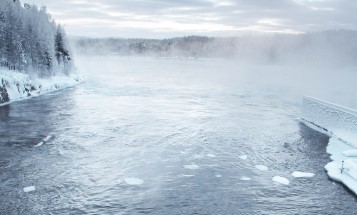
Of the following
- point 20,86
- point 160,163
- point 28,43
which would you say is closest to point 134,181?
point 160,163

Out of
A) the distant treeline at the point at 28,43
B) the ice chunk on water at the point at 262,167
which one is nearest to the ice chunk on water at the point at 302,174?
the ice chunk on water at the point at 262,167

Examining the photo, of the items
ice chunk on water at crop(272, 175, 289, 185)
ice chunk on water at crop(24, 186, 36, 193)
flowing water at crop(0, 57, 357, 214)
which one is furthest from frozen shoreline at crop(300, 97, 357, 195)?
ice chunk on water at crop(24, 186, 36, 193)

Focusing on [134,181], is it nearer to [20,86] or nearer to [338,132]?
[338,132]

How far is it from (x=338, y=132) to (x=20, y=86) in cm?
3234

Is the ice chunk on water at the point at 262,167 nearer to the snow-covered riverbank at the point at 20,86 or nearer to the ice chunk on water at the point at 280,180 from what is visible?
the ice chunk on water at the point at 280,180

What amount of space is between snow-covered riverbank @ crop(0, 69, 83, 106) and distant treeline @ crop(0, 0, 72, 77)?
8.20 feet

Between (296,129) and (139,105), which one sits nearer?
(296,129)

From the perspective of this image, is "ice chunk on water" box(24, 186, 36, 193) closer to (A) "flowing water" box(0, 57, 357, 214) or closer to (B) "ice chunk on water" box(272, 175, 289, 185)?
(A) "flowing water" box(0, 57, 357, 214)

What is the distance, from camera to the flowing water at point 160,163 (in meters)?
12.3

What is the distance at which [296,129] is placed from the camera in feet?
83.2

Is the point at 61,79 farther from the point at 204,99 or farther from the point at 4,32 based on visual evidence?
the point at 204,99

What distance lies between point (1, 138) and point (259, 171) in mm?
14899

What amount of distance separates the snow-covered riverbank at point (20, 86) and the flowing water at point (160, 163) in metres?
4.48

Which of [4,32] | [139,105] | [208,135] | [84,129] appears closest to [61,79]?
[4,32]
